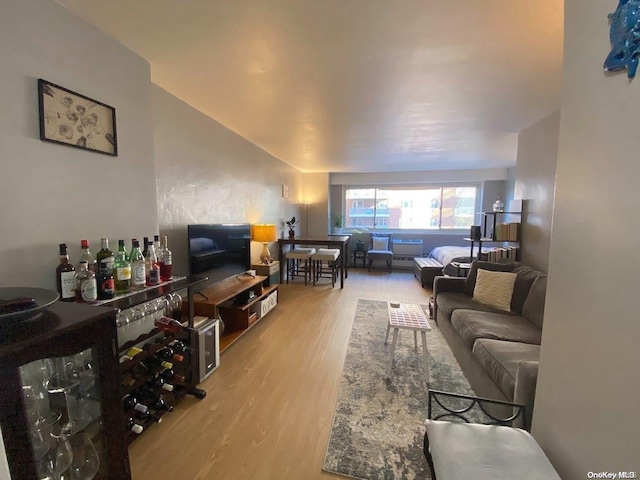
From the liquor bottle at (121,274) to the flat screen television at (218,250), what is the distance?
30.7 inches

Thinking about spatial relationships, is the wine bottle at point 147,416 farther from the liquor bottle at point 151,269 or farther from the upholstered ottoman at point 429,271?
the upholstered ottoman at point 429,271

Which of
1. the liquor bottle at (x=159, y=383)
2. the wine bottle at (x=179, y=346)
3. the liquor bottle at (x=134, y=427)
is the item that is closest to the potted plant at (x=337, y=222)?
the wine bottle at (x=179, y=346)

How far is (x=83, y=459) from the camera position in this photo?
2.96ft

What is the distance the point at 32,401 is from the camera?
2.66 ft

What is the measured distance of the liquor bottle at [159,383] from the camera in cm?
166

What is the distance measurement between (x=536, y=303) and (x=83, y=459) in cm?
300

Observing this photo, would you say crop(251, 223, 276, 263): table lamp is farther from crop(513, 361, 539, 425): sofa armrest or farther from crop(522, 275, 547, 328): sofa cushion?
crop(513, 361, 539, 425): sofa armrest

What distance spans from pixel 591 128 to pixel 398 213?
247 inches

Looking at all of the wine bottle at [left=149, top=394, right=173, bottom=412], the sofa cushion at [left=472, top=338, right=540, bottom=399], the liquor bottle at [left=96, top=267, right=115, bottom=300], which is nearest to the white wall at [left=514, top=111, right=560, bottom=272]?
the sofa cushion at [left=472, top=338, right=540, bottom=399]

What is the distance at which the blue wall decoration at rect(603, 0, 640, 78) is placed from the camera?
67 cm

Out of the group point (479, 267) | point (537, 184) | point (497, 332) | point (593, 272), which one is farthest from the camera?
point (479, 267)

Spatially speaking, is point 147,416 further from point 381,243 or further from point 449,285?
point 381,243

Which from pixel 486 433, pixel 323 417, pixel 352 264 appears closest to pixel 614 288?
pixel 486 433

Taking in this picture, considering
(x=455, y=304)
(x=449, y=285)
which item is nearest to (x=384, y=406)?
(x=455, y=304)
